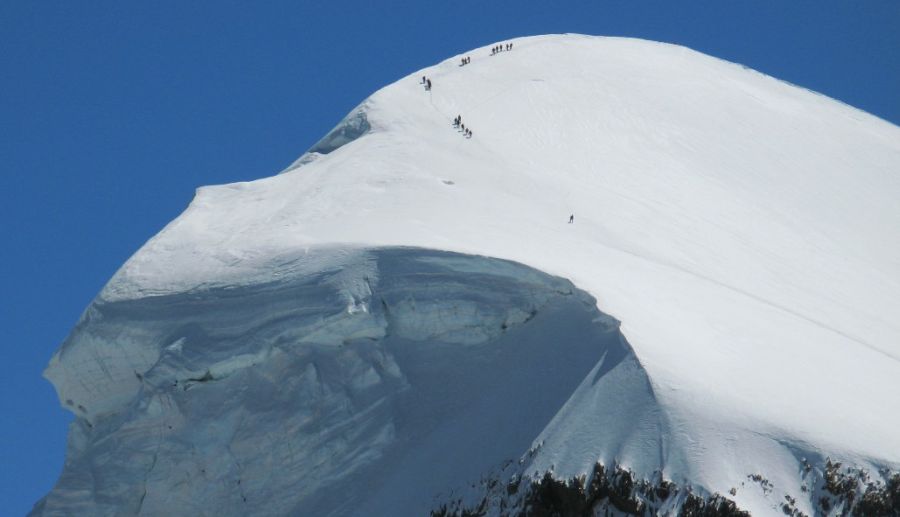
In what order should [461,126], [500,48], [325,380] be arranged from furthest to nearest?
1. [500,48]
2. [461,126]
3. [325,380]

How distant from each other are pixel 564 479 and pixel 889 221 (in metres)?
31.8

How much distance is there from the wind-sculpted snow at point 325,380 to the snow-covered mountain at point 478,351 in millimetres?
74

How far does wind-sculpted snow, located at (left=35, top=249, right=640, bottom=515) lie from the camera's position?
5447cm

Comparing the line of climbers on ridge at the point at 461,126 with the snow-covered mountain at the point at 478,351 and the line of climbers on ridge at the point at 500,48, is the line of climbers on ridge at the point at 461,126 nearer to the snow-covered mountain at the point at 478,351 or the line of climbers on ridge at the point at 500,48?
the snow-covered mountain at the point at 478,351

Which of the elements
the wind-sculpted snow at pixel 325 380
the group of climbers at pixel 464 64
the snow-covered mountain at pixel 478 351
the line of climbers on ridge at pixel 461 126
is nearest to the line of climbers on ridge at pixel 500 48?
the group of climbers at pixel 464 64

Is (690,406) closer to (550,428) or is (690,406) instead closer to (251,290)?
(550,428)

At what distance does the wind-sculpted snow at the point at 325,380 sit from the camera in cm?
5447

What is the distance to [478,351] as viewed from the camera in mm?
56406

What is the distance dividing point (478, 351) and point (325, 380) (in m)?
4.63

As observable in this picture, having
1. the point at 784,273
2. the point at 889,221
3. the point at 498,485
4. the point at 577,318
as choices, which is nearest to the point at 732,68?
the point at 889,221

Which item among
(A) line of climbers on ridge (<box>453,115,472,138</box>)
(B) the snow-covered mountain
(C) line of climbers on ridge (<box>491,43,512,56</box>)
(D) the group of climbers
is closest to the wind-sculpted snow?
(B) the snow-covered mountain

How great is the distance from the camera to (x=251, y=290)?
5822 centimetres

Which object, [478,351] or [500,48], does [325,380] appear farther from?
[500,48]

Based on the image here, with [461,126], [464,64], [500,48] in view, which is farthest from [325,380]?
[500,48]
